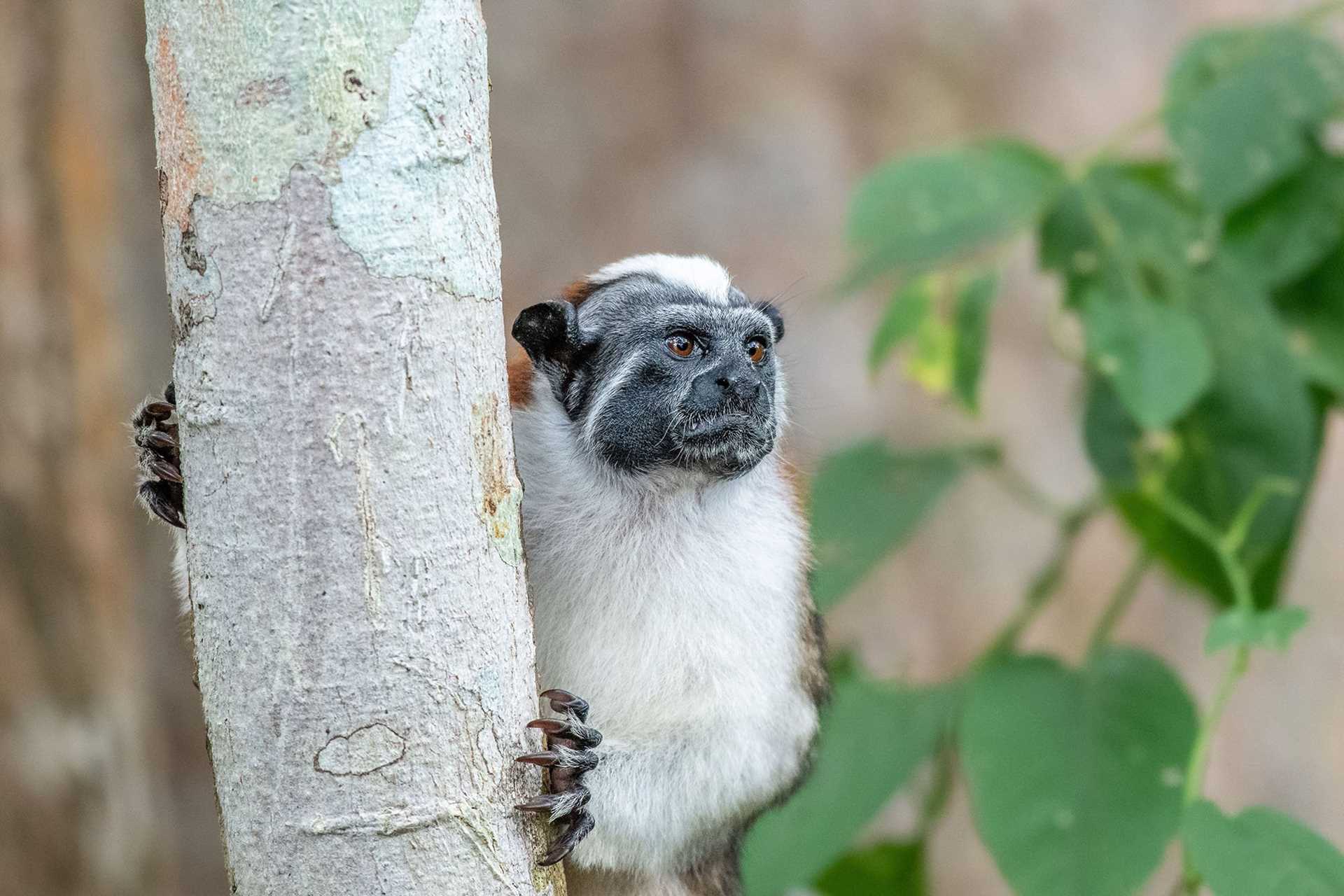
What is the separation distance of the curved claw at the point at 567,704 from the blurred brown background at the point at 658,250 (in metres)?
2.24

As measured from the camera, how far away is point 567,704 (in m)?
2.26

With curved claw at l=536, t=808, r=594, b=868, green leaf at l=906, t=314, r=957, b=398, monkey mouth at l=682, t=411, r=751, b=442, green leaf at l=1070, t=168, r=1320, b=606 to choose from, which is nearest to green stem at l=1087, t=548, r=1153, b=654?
green leaf at l=1070, t=168, r=1320, b=606

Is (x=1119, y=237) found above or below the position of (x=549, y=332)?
above

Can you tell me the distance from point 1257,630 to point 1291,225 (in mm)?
1494

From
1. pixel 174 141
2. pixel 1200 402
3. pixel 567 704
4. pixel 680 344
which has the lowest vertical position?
pixel 567 704

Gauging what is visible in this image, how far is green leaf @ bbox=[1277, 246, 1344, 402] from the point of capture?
3582mm

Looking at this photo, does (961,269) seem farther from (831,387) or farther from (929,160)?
(831,387)

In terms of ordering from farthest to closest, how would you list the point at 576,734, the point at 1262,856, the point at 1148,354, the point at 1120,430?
the point at 1120,430, the point at 1148,354, the point at 1262,856, the point at 576,734

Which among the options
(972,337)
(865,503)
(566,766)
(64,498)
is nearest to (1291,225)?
(972,337)

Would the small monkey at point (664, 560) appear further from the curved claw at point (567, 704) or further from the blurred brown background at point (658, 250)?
the blurred brown background at point (658, 250)

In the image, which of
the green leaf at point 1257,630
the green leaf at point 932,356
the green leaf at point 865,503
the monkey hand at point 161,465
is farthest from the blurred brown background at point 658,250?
the monkey hand at point 161,465

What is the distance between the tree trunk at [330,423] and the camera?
171 cm

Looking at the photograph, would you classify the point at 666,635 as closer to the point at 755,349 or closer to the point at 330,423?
the point at 755,349

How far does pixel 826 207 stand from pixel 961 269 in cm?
197
